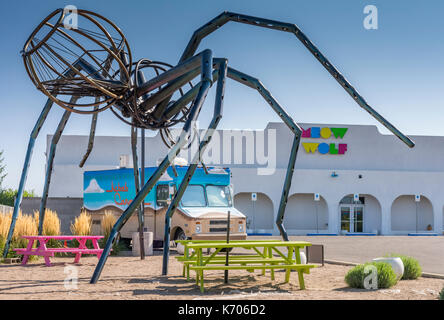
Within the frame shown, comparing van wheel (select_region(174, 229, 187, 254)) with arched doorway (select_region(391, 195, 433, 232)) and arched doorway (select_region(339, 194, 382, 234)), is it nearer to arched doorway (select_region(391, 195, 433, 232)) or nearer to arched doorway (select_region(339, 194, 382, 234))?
arched doorway (select_region(339, 194, 382, 234))

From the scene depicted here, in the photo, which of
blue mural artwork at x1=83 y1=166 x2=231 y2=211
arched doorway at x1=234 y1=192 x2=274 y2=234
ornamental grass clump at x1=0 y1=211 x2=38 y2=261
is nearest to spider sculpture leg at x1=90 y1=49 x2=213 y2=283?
ornamental grass clump at x1=0 y1=211 x2=38 y2=261

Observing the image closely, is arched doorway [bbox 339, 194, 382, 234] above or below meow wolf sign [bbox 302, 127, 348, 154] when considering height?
below

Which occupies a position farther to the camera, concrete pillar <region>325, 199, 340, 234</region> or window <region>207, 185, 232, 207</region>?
concrete pillar <region>325, 199, 340, 234</region>

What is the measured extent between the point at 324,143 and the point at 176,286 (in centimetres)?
2842

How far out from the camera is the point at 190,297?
7.14 m

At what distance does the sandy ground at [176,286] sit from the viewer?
7262mm

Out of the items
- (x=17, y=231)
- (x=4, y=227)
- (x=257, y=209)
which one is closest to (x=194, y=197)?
(x=17, y=231)

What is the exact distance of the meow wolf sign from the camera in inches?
1398

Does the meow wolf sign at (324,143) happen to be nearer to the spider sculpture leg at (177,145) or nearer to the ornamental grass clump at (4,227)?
the ornamental grass clump at (4,227)

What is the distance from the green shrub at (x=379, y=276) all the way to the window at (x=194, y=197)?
9.18m

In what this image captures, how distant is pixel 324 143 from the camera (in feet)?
117

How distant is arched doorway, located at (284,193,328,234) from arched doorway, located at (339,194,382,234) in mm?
1770

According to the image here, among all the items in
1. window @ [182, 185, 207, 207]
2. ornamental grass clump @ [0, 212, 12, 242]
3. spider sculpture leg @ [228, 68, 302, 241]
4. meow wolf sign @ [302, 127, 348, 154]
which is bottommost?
ornamental grass clump @ [0, 212, 12, 242]

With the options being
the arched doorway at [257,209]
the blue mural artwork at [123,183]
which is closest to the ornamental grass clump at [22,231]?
the blue mural artwork at [123,183]
